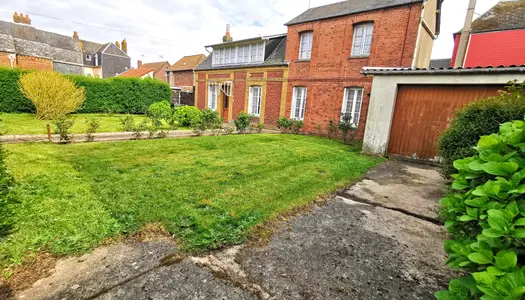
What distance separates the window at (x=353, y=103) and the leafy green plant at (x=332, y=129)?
29.2 inches

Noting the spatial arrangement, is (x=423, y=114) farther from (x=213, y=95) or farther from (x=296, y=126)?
(x=213, y=95)

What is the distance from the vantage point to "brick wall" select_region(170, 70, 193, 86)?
33041 mm

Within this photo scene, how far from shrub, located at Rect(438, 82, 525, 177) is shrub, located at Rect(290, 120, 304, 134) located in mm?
8751

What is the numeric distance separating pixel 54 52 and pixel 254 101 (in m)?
32.3

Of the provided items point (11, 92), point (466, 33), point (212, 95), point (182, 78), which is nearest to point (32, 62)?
point (182, 78)

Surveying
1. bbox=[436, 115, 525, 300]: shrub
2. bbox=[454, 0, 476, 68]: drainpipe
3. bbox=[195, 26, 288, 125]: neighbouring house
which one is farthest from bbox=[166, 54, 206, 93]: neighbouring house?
bbox=[436, 115, 525, 300]: shrub

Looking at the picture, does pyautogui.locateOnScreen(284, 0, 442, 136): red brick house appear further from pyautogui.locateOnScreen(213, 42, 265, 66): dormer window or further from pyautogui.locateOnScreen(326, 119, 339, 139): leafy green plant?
pyautogui.locateOnScreen(213, 42, 265, 66): dormer window

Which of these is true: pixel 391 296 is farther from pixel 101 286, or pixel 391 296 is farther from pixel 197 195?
pixel 197 195

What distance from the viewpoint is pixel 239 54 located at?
704 inches

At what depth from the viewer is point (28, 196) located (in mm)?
3648

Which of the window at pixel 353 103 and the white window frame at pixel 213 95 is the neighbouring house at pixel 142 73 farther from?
the window at pixel 353 103

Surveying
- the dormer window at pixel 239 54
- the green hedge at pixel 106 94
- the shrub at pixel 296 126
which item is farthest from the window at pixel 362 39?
the green hedge at pixel 106 94

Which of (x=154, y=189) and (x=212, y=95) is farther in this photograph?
(x=212, y=95)

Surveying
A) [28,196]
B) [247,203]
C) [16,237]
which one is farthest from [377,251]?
[28,196]
